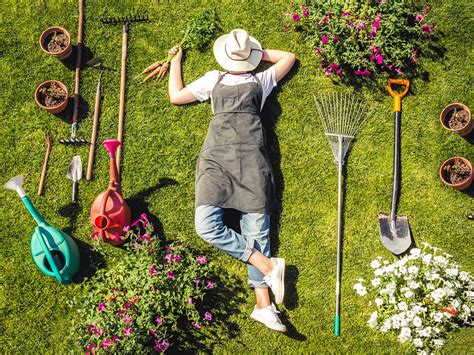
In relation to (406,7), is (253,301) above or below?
A: below

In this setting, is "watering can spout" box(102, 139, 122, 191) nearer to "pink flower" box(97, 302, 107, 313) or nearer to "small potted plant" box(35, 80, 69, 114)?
"small potted plant" box(35, 80, 69, 114)

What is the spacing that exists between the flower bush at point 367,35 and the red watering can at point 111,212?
288 cm

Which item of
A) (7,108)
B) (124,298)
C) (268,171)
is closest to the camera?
(124,298)

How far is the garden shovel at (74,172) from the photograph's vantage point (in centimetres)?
680

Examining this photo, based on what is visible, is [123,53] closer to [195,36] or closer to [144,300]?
[195,36]

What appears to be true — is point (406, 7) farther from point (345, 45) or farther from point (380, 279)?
point (380, 279)

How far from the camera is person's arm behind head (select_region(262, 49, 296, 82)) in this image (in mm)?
6809

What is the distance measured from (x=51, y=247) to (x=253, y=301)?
2522mm

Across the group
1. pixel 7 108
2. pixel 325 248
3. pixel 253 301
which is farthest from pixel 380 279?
pixel 7 108

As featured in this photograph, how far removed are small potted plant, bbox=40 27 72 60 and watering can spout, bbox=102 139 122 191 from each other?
1.44 m

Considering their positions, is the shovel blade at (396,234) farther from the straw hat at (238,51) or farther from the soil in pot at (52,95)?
the soil in pot at (52,95)

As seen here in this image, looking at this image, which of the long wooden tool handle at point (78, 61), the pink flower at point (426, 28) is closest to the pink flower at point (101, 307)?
the long wooden tool handle at point (78, 61)

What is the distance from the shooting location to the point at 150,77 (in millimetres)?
7023

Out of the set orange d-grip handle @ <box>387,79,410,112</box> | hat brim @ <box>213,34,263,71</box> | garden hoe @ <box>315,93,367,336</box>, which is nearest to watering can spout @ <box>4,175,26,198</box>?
hat brim @ <box>213,34,263,71</box>
